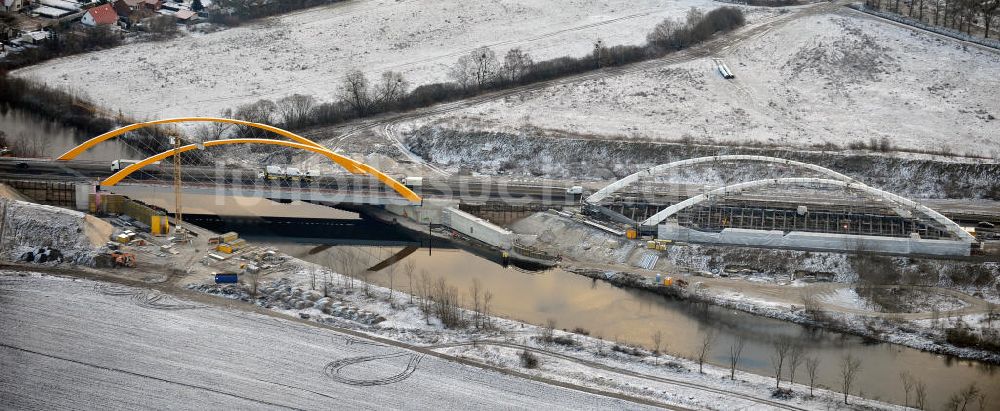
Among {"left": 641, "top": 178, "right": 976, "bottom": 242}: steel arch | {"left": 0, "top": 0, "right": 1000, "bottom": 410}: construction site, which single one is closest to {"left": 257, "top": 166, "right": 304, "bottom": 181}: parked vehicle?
{"left": 0, "top": 0, "right": 1000, "bottom": 410}: construction site

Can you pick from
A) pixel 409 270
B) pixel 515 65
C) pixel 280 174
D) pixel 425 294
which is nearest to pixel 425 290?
pixel 425 294

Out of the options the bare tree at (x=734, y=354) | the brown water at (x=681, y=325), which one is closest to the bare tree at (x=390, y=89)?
the brown water at (x=681, y=325)

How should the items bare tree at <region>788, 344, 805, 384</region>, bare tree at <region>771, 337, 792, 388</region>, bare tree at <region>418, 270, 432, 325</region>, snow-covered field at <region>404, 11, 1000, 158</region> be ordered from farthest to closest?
1. snow-covered field at <region>404, 11, 1000, 158</region>
2. bare tree at <region>418, 270, 432, 325</region>
3. bare tree at <region>788, 344, 805, 384</region>
4. bare tree at <region>771, 337, 792, 388</region>

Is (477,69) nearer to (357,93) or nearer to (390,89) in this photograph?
(390,89)

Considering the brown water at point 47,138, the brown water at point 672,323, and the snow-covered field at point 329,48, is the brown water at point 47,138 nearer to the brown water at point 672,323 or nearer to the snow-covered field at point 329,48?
the snow-covered field at point 329,48

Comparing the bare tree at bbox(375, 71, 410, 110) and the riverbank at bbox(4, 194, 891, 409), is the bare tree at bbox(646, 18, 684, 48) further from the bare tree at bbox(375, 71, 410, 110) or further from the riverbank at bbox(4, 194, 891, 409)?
the riverbank at bbox(4, 194, 891, 409)
